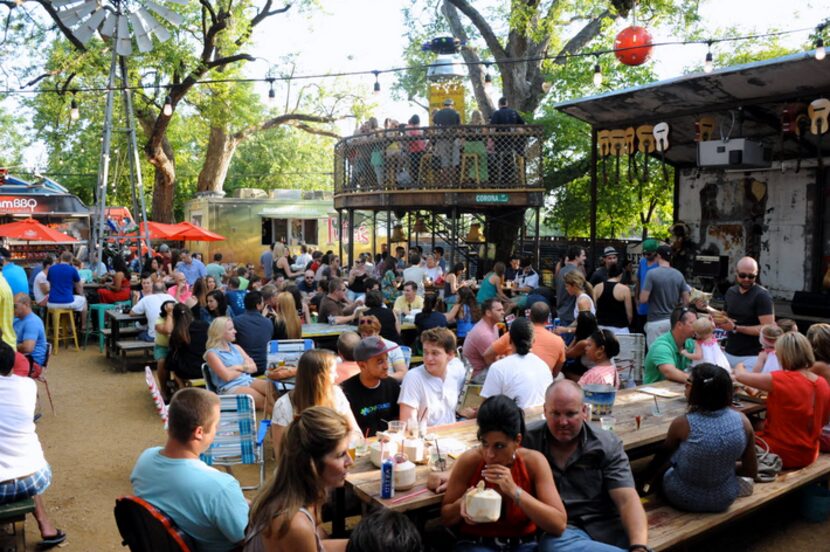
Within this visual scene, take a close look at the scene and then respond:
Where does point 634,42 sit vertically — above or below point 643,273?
above

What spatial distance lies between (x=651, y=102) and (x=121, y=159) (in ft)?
85.4

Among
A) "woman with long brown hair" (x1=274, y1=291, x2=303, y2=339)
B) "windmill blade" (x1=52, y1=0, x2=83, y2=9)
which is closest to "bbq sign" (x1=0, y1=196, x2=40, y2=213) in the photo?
"windmill blade" (x1=52, y1=0, x2=83, y2=9)

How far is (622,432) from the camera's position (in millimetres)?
4773

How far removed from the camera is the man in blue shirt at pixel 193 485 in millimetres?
3129

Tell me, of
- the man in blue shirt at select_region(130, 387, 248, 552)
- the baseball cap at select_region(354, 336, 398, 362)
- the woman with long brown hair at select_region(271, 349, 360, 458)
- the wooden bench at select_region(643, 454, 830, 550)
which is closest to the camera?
the man in blue shirt at select_region(130, 387, 248, 552)

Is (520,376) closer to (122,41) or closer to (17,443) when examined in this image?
(17,443)

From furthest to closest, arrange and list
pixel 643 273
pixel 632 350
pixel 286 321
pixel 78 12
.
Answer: pixel 78 12 → pixel 643 273 → pixel 286 321 → pixel 632 350

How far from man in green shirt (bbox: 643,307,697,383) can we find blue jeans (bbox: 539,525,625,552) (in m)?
2.98

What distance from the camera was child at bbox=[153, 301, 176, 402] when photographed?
8188 millimetres

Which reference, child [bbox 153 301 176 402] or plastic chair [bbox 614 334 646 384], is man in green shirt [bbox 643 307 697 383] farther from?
child [bbox 153 301 176 402]

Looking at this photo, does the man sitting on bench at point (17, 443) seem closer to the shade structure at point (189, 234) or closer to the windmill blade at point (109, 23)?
the windmill blade at point (109, 23)

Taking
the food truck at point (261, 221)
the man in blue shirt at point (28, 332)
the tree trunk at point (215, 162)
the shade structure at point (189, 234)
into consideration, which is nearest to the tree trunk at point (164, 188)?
the food truck at point (261, 221)

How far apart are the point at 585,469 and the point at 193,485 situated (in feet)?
6.21

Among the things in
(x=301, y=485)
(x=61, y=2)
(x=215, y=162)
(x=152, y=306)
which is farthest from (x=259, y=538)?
(x=215, y=162)
